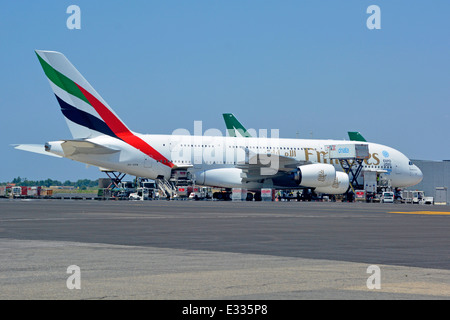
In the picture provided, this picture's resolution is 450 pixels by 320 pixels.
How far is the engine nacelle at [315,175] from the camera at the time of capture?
65312 millimetres

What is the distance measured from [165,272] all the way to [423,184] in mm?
91617

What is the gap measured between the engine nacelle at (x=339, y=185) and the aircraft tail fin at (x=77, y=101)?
67.4 feet

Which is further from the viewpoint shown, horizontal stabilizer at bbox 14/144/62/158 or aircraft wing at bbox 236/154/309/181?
aircraft wing at bbox 236/154/309/181

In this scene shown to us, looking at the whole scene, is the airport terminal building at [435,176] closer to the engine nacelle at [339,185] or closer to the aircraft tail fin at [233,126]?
the aircraft tail fin at [233,126]

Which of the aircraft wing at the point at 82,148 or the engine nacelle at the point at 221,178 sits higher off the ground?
the aircraft wing at the point at 82,148

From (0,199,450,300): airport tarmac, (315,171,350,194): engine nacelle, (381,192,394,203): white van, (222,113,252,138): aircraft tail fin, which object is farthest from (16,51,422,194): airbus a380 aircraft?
(0,199,450,300): airport tarmac

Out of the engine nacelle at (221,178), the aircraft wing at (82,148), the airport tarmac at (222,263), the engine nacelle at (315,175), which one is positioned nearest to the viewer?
the airport tarmac at (222,263)

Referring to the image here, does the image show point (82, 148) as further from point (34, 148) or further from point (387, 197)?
point (387, 197)

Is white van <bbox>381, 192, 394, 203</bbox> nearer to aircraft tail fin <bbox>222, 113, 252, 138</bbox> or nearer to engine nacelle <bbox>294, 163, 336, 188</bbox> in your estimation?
engine nacelle <bbox>294, 163, 336, 188</bbox>

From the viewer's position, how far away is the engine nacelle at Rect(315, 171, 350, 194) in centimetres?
6694

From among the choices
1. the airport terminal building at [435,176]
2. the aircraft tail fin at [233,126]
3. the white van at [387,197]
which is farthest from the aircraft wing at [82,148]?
the airport terminal building at [435,176]

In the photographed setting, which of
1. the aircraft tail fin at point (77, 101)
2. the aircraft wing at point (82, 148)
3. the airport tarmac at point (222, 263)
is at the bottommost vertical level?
the airport tarmac at point (222, 263)

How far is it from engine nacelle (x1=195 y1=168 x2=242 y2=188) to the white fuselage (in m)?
0.22
